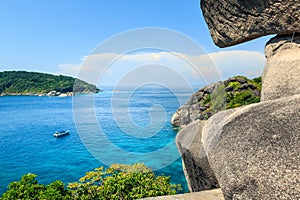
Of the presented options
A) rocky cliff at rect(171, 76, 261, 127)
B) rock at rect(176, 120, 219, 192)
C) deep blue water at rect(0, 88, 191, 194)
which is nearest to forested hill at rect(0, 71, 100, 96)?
deep blue water at rect(0, 88, 191, 194)

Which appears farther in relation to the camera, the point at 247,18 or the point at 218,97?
the point at 218,97

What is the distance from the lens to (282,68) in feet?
18.6

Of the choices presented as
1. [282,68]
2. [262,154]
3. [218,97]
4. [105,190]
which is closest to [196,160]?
[282,68]

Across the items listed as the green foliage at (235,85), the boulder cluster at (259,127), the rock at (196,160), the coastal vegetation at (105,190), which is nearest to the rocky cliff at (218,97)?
the green foliage at (235,85)

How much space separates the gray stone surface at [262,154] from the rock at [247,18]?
3029mm

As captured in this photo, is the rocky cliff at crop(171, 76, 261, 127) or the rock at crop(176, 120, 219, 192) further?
the rocky cliff at crop(171, 76, 261, 127)

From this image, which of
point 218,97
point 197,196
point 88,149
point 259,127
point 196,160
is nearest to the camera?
point 259,127

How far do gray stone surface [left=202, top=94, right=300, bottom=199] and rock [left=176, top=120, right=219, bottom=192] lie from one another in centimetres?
223

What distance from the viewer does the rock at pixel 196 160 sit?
6393mm

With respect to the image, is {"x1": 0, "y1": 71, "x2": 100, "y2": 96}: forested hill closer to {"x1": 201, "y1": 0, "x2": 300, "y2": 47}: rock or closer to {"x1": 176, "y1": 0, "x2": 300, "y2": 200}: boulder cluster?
{"x1": 201, "y1": 0, "x2": 300, "y2": 47}: rock

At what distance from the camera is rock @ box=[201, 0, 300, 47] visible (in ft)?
19.6

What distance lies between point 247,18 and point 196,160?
427 cm

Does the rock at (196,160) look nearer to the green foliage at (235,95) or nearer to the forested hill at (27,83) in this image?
the green foliage at (235,95)

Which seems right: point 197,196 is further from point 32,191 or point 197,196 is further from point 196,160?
point 32,191
